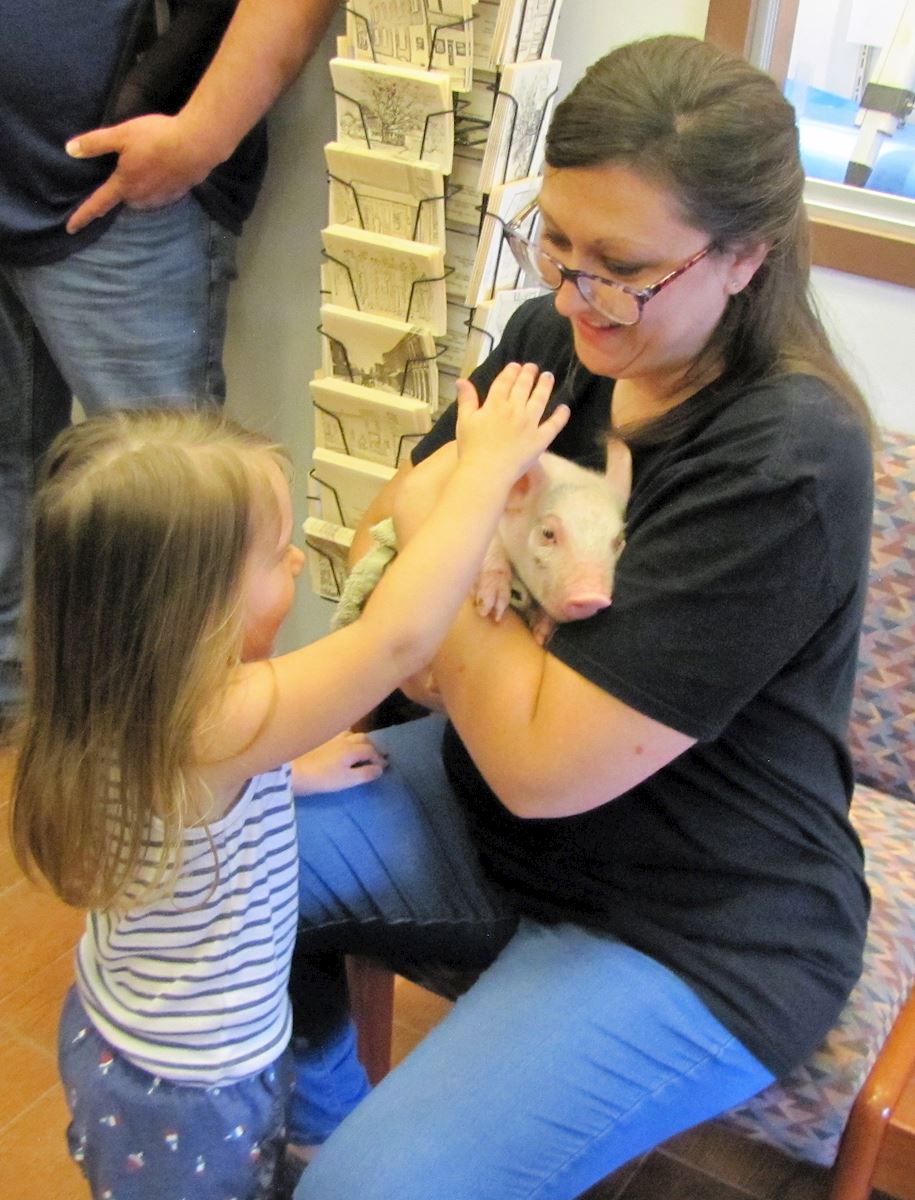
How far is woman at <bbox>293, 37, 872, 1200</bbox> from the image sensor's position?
3.20ft

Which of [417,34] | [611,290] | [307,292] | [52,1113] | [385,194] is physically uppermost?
[417,34]

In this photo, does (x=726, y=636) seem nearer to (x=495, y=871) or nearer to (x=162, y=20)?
(x=495, y=871)

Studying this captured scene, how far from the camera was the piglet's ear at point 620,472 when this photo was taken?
1.11 metres

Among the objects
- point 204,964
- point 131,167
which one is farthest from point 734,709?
point 131,167

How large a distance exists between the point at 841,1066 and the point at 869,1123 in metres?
0.05

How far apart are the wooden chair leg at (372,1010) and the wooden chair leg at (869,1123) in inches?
20.9

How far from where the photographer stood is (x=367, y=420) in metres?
1.91

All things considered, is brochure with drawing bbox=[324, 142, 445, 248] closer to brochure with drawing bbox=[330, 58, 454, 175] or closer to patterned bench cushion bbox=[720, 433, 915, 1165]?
brochure with drawing bbox=[330, 58, 454, 175]

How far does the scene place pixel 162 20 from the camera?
71.2 inches

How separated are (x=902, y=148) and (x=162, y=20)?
43.4 inches

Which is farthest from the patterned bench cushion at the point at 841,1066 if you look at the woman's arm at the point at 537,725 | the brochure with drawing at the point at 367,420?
the brochure with drawing at the point at 367,420

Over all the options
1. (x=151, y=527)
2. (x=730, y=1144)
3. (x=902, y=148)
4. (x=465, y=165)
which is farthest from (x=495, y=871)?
(x=902, y=148)

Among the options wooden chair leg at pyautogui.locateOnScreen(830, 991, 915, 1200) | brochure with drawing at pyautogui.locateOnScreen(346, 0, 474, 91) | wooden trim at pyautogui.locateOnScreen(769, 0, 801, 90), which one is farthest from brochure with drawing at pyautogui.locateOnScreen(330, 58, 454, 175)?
wooden chair leg at pyautogui.locateOnScreen(830, 991, 915, 1200)

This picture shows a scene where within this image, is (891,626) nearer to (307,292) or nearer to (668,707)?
(668,707)
